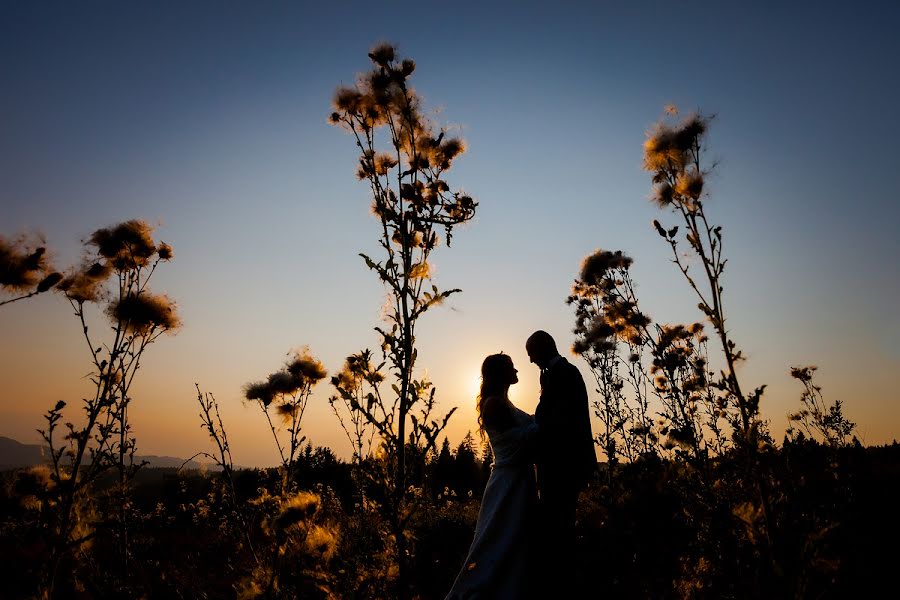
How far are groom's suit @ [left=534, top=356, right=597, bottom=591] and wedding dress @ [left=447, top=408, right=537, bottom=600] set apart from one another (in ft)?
0.45

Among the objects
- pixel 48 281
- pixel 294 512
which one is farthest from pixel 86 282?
pixel 294 512

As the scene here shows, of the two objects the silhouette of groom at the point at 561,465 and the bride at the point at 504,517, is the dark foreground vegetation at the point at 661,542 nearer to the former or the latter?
the bride at the point at 504,517

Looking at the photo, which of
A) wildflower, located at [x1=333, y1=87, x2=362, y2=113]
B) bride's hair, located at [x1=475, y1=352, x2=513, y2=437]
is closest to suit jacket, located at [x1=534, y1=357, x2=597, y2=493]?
bride's hair, located at [x1=475, y1=352, x2=513, y2=437]

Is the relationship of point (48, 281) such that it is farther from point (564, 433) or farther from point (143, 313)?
point (564, 433)

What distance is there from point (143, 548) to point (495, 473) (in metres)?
10.8

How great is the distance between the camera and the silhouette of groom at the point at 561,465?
295 centimetres

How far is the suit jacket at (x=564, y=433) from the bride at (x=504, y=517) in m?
0.16

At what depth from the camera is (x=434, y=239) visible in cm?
343

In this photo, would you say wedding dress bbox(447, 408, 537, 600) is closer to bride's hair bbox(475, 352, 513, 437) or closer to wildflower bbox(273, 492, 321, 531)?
bride's hair bbox(475, 352, 513, 437)

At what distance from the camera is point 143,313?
199 inches

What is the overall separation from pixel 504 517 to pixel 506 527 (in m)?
0.07

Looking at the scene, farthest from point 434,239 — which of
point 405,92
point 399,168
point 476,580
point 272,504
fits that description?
point 272,504

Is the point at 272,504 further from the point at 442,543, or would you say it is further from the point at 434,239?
the point at 442,543

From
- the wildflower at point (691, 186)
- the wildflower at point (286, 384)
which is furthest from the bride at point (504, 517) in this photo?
the wildflower at point (286, 384)
